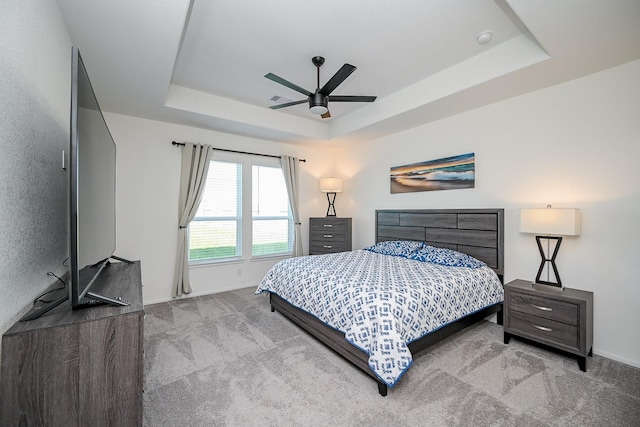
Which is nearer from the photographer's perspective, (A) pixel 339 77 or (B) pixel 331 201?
(A) pixel 339 77

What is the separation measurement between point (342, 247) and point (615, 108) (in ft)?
11.7

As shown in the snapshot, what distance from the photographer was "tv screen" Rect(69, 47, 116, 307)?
1.15m

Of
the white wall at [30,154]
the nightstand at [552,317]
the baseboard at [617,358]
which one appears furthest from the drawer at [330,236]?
the white wall at [30,154]

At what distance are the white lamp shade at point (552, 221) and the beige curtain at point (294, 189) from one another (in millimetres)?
3370

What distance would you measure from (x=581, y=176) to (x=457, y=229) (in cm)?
128

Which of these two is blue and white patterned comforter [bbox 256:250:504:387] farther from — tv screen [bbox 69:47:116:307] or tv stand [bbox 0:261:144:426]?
tv screen [bbox 69:47:116:307]

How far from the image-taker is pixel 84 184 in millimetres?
1339

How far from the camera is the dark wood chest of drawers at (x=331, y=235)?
15.5 ft

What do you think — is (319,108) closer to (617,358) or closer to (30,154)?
(30,154)

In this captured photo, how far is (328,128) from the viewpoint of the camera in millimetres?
4801

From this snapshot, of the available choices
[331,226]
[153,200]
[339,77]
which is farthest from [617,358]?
[153,200]

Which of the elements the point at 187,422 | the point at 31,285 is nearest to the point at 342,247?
the point at 187,422

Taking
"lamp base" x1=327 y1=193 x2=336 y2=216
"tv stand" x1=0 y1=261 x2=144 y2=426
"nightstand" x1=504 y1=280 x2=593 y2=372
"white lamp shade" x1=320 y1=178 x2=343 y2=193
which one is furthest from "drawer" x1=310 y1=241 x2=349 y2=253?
"tv stand" x1=0 y1=261 x2=144 y2=426

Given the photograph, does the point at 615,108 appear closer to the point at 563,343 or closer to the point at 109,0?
the point at 563,343
